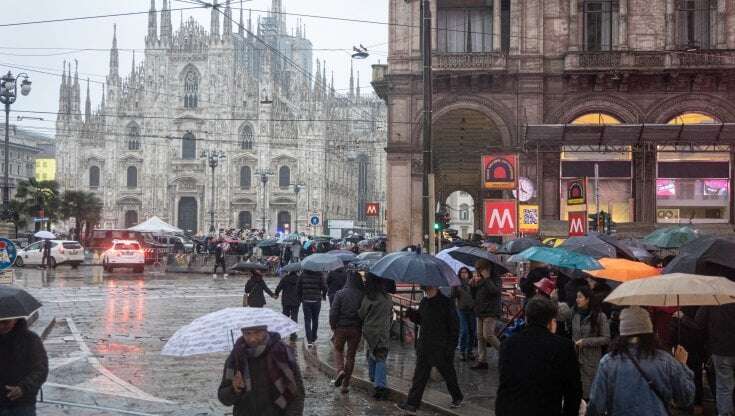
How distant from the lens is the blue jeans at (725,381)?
751 cm

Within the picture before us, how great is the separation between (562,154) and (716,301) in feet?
65.4

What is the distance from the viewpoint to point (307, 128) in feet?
257

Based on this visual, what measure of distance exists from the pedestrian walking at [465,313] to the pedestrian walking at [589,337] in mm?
3498

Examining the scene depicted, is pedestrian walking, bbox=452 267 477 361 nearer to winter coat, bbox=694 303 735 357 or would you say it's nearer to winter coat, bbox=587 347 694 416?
winter coat, bbox=694 303 735 357

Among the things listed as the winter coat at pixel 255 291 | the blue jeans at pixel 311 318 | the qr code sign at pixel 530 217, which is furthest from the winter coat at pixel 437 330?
the qr code sign at pixel 530 217

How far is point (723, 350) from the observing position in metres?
7.48

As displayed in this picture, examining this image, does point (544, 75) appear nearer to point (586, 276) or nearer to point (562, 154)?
point (562, 154)

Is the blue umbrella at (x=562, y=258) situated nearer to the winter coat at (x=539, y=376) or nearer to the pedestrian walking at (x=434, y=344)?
the pedestrian walking at (x=434, y=344)

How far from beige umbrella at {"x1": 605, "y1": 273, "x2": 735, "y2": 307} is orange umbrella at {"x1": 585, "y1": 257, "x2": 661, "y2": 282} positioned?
8.81ft

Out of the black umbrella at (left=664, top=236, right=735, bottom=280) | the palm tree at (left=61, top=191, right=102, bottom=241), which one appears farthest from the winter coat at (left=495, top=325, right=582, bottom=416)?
the palm tree at (left=61, top=191, right=102, bottom=241)

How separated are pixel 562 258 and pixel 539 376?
5165mm

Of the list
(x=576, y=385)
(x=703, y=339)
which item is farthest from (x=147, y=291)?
(x=576, y=385)

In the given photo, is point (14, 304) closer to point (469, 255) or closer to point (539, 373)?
point (539, 373)

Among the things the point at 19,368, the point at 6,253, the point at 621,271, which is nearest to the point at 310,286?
the point at 621,271
